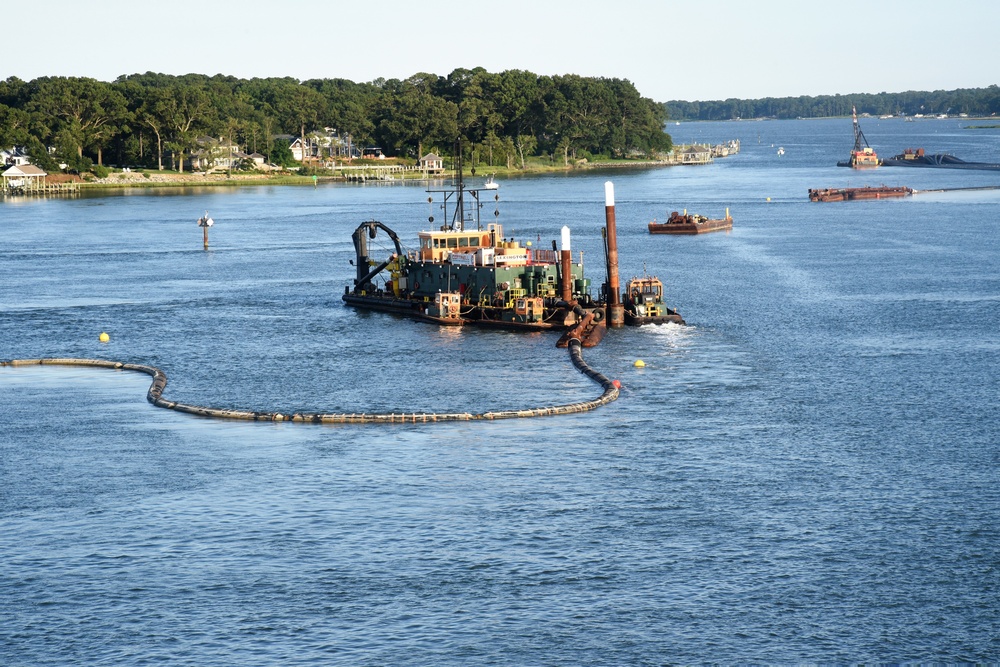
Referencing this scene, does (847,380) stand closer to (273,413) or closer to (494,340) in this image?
(494,340)

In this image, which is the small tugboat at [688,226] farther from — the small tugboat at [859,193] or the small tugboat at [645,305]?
the small tugboat at [645,305]

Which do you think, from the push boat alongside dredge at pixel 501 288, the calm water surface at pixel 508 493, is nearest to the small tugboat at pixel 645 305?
the push boat alongside dredge at pixel 501 288

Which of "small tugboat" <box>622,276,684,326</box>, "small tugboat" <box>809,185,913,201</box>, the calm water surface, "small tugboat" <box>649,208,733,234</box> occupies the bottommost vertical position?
the calm water surface

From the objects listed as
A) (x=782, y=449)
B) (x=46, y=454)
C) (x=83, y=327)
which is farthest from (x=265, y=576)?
(x=83, y=327)

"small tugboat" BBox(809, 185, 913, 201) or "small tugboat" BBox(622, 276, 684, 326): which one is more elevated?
"small tugboat" BBox(809, 185, 913, 201)

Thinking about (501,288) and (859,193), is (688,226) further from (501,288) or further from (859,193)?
(501,288)

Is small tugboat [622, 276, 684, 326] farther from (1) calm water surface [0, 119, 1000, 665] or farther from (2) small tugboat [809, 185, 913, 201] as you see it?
(2) small tugboat [809, 185, 913, 201]

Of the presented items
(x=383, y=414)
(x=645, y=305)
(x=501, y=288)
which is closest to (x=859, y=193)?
(x=645, y=305)

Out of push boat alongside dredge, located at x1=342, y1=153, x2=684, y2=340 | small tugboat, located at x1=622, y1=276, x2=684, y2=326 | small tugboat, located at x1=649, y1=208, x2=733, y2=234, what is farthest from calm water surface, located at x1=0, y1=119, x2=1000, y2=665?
small tugboat, located at x1=649, y1=208, x2=733, y2=234
